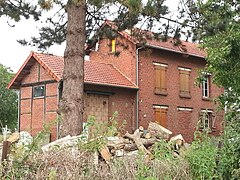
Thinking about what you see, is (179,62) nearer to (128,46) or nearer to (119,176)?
(128,46)

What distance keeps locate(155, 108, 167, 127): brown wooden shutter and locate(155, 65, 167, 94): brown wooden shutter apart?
1.03 metres

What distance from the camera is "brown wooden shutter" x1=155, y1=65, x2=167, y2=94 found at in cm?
2772

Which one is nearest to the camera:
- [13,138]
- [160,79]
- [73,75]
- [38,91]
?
[13,138]

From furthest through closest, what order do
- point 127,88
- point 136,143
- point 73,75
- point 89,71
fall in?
point 127,88
point 89,71
point 73,75
point 136,143

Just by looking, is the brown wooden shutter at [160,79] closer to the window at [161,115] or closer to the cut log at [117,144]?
the window at [161,115]

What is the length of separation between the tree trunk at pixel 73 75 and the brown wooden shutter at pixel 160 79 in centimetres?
1597

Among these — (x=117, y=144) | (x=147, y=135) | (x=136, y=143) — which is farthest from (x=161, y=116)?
(x=117, y=144)

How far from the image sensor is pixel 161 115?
2755 centimetres

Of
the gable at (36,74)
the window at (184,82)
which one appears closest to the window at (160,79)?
the window at (184,82)

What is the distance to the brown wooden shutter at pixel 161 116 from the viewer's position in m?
27.3

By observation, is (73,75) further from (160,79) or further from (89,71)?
(160,79)

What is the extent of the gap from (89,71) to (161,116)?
5.04 meters

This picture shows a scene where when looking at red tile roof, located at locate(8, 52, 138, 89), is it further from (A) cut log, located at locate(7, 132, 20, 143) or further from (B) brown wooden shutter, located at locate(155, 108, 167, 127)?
(A) cut log, located at locate(7, 132, 20, 143)

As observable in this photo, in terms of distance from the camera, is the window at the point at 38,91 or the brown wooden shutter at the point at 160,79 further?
the brown wooden shutter at the point at 160,79
